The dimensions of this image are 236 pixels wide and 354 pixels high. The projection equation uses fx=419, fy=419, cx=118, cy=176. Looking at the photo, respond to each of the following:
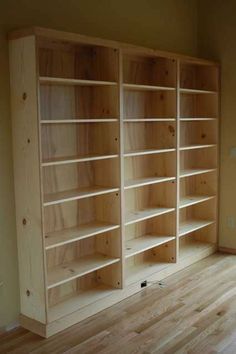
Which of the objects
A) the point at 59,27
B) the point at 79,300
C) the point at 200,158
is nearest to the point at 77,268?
the point at 79,300

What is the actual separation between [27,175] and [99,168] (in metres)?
0.81

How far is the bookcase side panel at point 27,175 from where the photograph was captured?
271cm

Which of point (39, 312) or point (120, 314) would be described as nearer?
point (39, 312)

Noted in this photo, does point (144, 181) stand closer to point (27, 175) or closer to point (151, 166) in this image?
point (151, 166)

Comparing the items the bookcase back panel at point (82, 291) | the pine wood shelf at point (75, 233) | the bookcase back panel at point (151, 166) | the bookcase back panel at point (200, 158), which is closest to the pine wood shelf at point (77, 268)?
the bookcase back panel at point (82, 291)

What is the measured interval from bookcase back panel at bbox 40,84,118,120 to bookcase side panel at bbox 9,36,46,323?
0.28 meters

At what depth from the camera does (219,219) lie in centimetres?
475

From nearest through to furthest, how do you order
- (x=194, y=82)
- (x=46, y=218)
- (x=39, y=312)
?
(x=39, y=312) < (x=46, y=218) < (x=194, y=82)

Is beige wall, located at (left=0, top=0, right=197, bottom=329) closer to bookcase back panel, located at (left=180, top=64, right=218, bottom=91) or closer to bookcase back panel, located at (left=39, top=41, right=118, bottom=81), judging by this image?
bookcase back panel, located at (left=39, top=41, right=118, bottom=81)

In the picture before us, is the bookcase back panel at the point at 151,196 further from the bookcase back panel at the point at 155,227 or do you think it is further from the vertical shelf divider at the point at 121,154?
the vertical shelf divider at the point at 121,154

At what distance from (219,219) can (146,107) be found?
162cm

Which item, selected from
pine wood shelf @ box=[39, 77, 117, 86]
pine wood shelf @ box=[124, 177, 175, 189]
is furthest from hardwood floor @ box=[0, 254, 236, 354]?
pine wood shelf @ box=[39, 77, 117, 86]

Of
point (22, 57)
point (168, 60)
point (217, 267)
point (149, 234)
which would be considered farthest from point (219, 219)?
point (22, 57)

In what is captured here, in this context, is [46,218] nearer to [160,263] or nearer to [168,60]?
[160,263]
